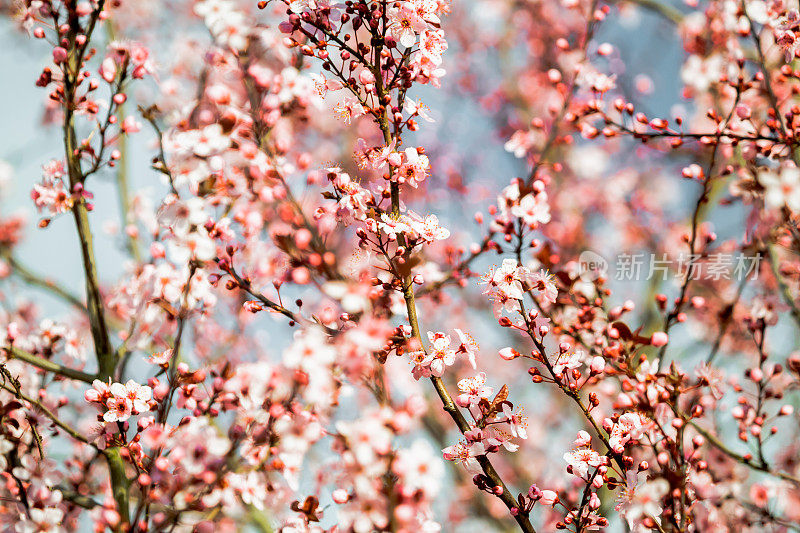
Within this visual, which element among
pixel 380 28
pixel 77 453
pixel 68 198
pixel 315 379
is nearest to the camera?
pixel 315 379

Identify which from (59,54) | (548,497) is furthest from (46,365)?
(548,497)

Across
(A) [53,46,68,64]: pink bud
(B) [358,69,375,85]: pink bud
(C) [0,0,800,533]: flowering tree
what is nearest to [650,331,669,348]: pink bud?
(C) [0,0,800,533]: flowering tree

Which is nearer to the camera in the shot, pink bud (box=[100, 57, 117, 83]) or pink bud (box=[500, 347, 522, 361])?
pink bud (box=[500, 347, 522, 361])

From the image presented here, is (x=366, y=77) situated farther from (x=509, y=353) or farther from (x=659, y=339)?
(x=659, y=339)

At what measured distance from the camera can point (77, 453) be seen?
11.9 ft

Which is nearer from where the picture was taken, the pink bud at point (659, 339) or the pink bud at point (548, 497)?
the pink bud at point (548, 497)

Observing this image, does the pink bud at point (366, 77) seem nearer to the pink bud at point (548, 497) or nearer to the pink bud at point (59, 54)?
the pink bud at point (59, 54)

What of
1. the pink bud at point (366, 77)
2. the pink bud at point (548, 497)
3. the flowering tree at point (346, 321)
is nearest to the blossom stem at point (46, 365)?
the flowering tree at point (346, 321)

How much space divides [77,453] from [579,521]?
3269mm

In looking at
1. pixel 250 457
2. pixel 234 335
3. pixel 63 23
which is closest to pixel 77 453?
pixel 234 335

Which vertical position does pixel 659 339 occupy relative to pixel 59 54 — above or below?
below

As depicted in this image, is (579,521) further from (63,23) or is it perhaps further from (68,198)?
(63,23)

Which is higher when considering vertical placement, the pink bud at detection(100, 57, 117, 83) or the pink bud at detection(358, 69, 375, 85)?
the pink bud at detection(100, 57, 117, 83)

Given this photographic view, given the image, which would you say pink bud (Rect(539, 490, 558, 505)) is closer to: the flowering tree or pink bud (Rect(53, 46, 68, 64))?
the flowering tree
